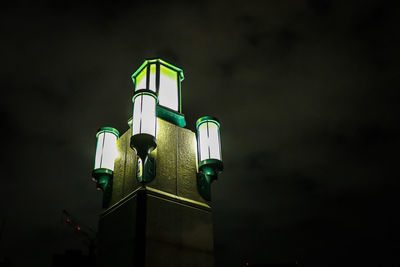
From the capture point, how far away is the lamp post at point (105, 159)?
5.45m

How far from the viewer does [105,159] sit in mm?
5520

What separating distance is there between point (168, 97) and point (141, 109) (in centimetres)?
113

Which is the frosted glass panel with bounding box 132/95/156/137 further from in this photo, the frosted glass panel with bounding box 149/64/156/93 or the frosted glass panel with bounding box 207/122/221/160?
the frosted glass panel with bounding box 207/122/221/160

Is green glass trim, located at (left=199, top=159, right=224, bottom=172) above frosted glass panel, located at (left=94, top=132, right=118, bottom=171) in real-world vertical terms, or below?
below

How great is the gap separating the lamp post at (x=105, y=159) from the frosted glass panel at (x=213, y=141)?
66.6 inches

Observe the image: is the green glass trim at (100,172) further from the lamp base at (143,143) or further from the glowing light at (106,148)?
the lamp base at (143,143)

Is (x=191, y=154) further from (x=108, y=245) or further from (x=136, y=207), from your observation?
(x=108, y=245)

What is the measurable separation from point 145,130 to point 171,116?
112 cm

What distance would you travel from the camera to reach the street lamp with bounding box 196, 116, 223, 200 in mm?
5297

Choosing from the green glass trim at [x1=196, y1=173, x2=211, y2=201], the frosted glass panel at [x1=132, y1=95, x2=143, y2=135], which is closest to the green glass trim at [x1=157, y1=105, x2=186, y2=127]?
the frosted glass panel at [x1=132, y1=95, x2=143, y2=135]

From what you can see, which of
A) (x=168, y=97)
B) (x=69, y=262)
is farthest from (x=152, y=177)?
(x=69, y=262)

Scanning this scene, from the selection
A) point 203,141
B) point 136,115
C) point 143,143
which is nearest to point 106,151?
point 136,115

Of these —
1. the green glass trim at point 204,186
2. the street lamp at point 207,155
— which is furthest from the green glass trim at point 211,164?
the green glass trim at point 204,186

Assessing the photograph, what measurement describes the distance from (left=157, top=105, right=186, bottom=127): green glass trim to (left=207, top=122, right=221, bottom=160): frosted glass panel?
0.52m
